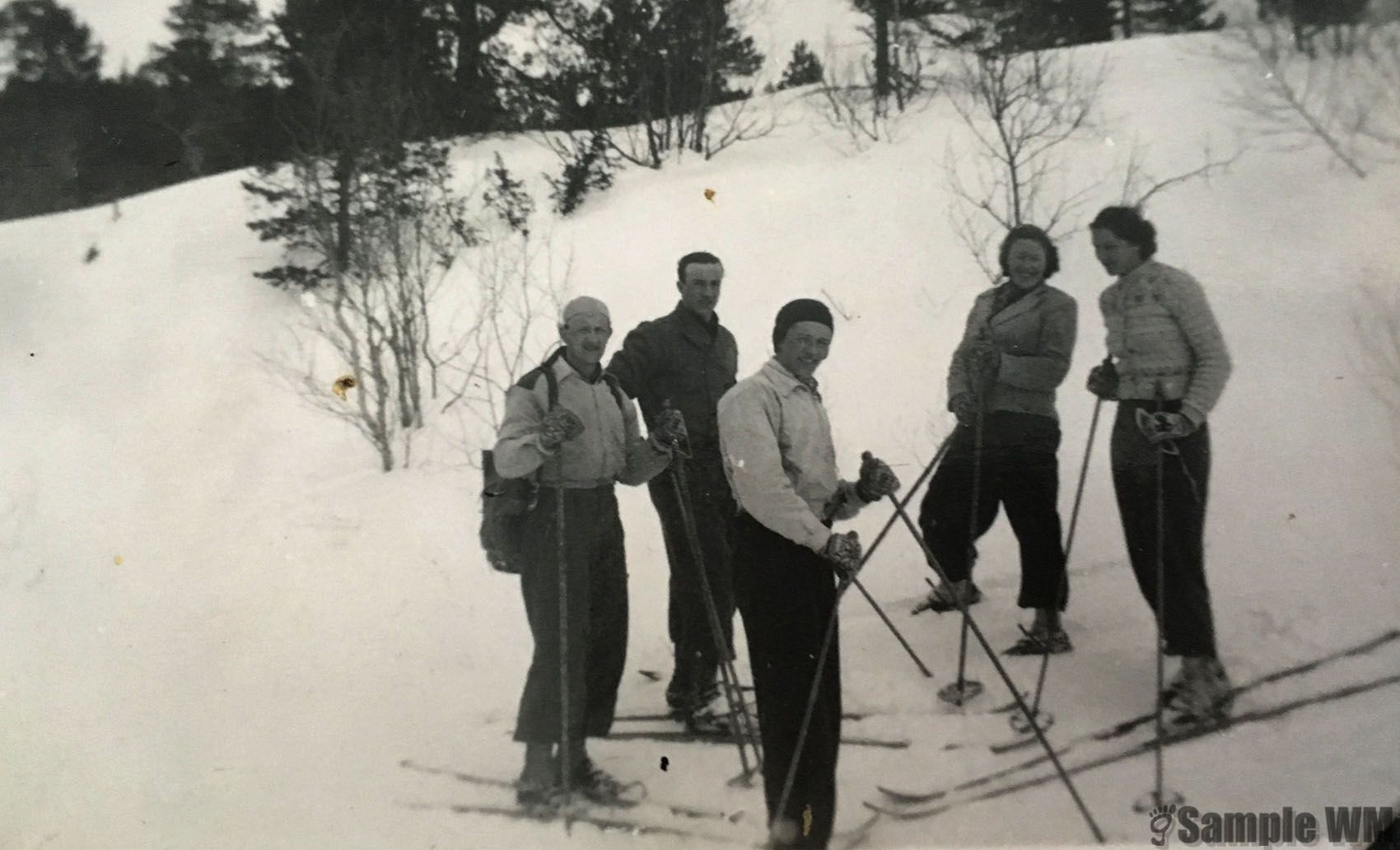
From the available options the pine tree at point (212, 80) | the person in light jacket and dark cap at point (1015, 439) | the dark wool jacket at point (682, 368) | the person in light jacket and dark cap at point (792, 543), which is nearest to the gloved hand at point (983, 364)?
the person in light jacket and dark cap at point (1015, 439)

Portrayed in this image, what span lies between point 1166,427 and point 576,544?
1373 millimetres

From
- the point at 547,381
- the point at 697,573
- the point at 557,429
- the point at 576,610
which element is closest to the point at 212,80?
the point at 547,381

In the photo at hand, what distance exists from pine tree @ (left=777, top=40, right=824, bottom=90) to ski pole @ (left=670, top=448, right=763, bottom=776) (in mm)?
1047

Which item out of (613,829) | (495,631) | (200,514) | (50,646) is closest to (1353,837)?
(613,829)

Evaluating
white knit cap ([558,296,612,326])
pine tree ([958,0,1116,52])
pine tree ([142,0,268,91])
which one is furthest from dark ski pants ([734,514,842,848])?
pine tree ([142,0,268,91])

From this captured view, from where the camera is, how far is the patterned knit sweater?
184cm

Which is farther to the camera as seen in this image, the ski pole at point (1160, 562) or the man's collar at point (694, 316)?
the man's collar at point (694, 316)

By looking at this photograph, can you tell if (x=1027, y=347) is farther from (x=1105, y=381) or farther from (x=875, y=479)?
(x=875, y=479)

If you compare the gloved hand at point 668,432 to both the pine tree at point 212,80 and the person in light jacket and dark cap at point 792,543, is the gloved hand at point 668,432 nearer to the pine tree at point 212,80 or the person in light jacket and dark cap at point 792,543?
the person in light jacket and dark cap at point 792,543

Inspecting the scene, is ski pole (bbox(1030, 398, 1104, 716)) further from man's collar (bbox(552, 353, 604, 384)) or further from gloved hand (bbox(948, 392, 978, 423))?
man's collar (bbox(552, 353, 604, 384))

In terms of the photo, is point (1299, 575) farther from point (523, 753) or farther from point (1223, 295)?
point (523, 753)

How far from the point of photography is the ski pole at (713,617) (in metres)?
1.91

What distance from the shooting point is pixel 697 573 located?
6.62ft

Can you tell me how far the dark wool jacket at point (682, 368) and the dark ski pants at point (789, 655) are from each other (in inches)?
16.8
